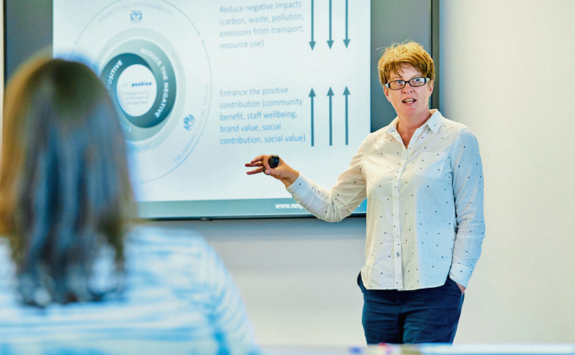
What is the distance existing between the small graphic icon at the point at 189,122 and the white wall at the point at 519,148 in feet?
4.27

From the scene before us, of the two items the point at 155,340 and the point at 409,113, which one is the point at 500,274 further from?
the point at 155,340

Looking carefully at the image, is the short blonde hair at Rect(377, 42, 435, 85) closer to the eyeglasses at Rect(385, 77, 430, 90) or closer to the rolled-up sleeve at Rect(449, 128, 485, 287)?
the eyeglasses at Rect(385, 77, 430, 90)

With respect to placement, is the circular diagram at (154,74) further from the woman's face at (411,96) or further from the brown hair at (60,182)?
the brown hair at (60,182)

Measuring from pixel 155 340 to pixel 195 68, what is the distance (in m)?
2.43

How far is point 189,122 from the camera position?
2.89 m

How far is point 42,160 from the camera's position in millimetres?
668

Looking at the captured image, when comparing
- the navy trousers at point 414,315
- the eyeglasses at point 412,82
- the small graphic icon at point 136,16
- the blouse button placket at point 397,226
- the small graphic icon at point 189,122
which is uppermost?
the small graphic icon at point 136,16

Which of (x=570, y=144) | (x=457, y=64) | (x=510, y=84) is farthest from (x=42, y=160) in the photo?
(x=457, y=64)

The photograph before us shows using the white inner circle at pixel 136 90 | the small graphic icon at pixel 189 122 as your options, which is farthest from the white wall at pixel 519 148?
the white inner circle at pixel 136 90

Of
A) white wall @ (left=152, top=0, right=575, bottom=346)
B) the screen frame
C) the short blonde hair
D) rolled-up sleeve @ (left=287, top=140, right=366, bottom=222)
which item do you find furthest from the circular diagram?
the short blonde hair

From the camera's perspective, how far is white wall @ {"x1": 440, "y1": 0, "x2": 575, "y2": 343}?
5.66 ft

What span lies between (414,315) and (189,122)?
1.65 m

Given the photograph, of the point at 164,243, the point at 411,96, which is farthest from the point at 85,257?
the point at 411,96

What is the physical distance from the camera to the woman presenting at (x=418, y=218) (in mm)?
1770
